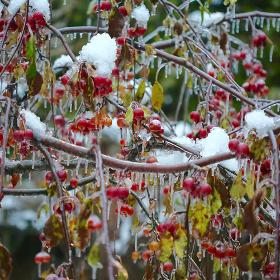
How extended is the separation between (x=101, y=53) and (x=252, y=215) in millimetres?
679

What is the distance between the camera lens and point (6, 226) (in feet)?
18.2

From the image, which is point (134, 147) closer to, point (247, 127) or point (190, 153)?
point (190, 153)

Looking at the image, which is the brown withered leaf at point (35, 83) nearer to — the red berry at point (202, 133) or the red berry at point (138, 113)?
the red berry at point (138, 113)

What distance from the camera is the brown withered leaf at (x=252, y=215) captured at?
1.11 metres

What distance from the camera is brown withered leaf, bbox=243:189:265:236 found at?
1108mm

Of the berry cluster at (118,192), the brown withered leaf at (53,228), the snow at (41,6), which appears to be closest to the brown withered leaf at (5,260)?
the brown withered leaf at (53,228)

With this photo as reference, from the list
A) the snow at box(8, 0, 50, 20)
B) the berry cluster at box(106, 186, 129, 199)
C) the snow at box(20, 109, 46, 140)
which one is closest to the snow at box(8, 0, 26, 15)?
the snow at box(8, 0, 50, 20)

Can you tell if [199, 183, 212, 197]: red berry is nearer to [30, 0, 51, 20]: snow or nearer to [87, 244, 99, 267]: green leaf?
[87, 244, 99, 267]: green leaf

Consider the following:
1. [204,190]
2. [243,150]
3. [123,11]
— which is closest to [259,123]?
[243,150]

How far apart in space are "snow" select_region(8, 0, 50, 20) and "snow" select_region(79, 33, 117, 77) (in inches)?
6.1

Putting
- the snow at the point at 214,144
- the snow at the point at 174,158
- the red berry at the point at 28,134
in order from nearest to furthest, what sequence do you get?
the red berry at the point at 28,134 → the snow at the point at 214,144 → the snow at the point at 174,158

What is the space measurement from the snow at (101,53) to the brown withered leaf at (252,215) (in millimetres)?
567

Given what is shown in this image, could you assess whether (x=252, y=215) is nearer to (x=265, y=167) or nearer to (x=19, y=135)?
(x=265, y=167)

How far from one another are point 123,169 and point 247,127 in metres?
0.30
